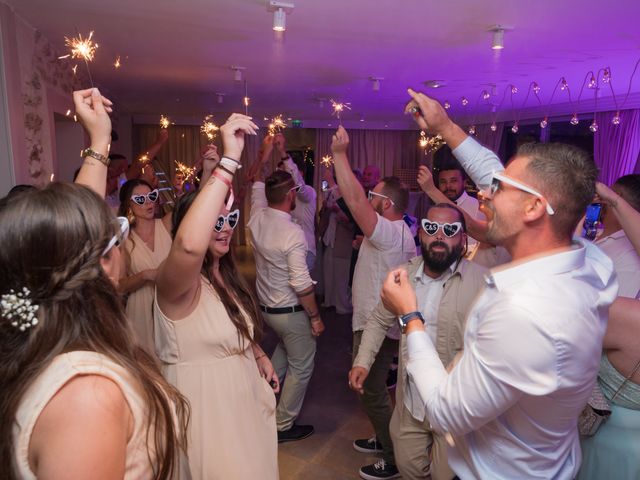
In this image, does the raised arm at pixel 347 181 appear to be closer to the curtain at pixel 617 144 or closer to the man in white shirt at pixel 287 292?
the man in white shirt at pixel 287 292

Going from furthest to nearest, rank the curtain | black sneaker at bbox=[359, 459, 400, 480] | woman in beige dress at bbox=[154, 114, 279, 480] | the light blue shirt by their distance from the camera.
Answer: the curtain
black sneaker at bbox=[359, 459, 400, 480]
woman in beige dress at bbox=[154, 114, 279, 480]
the light blue shirt

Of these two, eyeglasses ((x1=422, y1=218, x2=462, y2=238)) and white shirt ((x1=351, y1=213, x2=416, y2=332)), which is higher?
eyeglasses ((x1=422, y1=218, x2=462, y2=238))

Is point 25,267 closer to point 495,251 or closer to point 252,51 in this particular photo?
point 495,251

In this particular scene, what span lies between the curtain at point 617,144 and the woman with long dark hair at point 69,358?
7574 mm

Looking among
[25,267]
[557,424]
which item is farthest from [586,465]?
[25,267]

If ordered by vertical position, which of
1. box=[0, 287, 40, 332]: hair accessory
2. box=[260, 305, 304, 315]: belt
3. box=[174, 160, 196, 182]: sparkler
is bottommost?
box=[260, 305, 304, 315]: belt

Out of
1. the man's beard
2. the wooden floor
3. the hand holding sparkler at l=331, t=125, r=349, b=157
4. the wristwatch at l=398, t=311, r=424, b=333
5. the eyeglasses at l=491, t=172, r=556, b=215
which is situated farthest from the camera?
the wooden floor

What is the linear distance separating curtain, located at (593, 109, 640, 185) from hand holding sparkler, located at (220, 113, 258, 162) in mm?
7008

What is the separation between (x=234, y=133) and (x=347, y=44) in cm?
301

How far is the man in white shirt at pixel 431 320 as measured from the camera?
2043mm

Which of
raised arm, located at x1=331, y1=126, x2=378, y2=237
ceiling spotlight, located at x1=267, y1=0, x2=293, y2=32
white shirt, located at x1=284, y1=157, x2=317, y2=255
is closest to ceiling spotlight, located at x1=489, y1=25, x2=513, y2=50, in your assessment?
ceiling spotlight, located at x1=267, y1=0, x2=293, y2=32

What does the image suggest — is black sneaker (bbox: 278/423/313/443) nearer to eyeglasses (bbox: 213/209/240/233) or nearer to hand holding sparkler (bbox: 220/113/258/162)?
eyeglasses (bbox: 213/209/240/233)

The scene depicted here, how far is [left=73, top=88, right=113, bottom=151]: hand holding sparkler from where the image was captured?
4.83ft

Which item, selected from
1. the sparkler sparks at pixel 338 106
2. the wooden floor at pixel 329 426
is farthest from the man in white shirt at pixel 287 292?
the sparkler sparks at pixel 338 106
